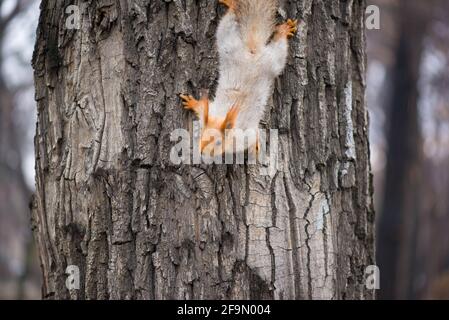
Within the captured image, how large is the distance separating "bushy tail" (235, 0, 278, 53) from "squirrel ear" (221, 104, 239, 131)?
0.28m

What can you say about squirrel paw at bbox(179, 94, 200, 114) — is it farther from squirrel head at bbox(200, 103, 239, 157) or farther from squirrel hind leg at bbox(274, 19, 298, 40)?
squirrel hind leg at bbox(274, 19, 298, 40)

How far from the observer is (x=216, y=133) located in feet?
8.71

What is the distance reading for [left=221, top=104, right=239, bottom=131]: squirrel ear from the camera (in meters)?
2.68

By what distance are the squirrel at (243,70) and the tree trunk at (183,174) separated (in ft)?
0.17

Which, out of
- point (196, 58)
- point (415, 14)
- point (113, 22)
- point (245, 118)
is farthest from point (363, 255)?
point (415, 14)

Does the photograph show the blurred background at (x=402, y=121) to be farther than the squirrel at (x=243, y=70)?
Yes

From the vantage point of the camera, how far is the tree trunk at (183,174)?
8.52 feet

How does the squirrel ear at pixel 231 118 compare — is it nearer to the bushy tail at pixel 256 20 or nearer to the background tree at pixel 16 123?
the bushy tail at pixel 256 20

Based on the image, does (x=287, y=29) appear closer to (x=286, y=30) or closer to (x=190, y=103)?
(x=286, y=30)

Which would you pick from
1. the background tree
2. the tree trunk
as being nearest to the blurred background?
the background tree

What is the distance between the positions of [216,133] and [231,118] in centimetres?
11

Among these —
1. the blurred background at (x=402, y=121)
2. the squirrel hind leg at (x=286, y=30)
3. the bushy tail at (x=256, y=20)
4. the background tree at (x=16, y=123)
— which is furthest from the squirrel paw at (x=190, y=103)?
the background tree at (x=16, y=123)

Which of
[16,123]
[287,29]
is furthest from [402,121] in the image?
[16,123]
